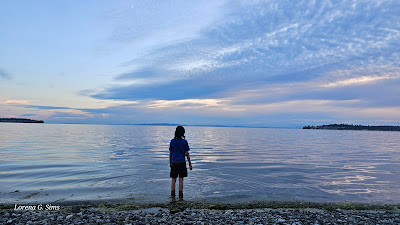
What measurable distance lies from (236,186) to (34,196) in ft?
35.6

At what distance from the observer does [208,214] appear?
31.4ft

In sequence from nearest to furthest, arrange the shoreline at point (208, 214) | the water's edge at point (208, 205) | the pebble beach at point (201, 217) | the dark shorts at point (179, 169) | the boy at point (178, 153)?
1. the pebble beach at point (201, 217)
2. the shoreline at point (208, 214)
3. the water's edge at point (208, 205)
4. the boy at point (178, 153)
5. the dark shorts at point (179, 169)

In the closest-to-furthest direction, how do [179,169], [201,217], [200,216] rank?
[201,217] < [200,216] < [179,169]

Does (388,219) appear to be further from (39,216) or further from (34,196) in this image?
(34,196)

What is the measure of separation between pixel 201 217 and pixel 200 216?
20 centimetres

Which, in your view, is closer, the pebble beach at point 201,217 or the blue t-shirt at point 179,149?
the pebble beach at point 201,217

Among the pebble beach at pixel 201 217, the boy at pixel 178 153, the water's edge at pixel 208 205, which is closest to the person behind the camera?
the pebble beach at pixel 201 217

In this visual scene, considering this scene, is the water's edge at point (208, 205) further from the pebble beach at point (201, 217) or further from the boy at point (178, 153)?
the boy at point (178, 153)

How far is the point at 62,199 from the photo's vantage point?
468 inches

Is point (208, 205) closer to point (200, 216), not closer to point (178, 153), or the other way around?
point (200, 216)

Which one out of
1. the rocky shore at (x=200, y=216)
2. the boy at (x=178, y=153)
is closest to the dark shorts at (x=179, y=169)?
the boy at (x=178, y=153)

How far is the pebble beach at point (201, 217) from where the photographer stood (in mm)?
8461

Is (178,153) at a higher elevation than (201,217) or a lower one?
higher

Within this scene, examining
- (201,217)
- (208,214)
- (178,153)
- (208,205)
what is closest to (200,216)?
(201,217)
